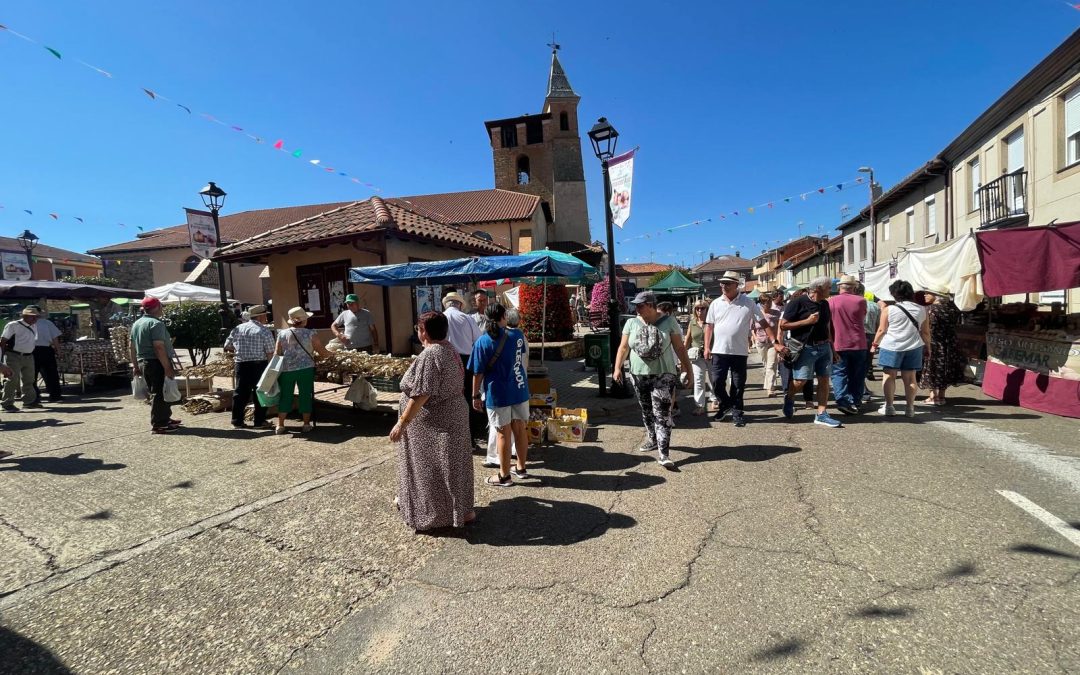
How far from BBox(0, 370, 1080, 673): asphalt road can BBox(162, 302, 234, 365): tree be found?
9.47 metres

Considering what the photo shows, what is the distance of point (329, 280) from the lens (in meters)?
10.1

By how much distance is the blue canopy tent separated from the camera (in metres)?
7.20

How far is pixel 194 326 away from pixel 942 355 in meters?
16.9

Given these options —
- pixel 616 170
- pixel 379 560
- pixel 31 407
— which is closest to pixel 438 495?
pixel 379 560

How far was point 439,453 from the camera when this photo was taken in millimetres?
3523

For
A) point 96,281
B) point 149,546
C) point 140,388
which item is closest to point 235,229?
point 96,281

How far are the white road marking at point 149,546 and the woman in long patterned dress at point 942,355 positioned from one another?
25.6 feet

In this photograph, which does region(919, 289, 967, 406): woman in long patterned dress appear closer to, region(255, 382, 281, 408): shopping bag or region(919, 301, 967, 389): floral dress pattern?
region(919, 301, 967, 389): floral dress pattern

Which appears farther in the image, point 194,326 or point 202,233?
point 194,326

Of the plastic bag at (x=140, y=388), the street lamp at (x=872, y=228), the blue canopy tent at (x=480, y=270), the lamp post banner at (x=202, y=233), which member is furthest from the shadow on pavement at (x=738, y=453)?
the street lamp at (x=872, y=228)

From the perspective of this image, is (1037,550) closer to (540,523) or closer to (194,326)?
(540,523)

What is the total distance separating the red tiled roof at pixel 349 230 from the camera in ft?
30.6

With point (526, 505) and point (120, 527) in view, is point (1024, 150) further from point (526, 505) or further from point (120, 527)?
point (120, 527)

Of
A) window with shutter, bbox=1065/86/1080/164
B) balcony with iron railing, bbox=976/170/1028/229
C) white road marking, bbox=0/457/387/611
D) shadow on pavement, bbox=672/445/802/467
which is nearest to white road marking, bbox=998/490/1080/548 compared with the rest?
shadow on pavement, bbox=672/445/802/467
